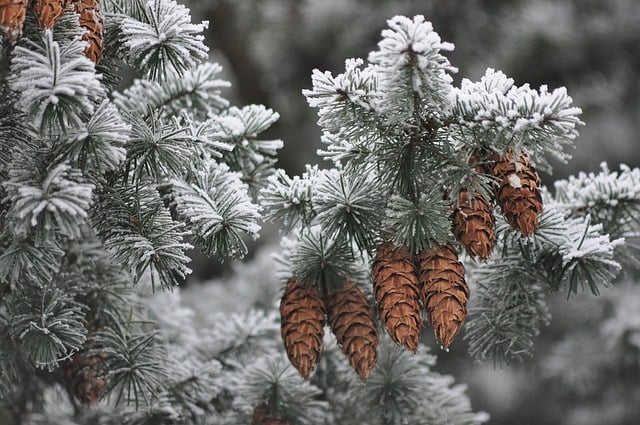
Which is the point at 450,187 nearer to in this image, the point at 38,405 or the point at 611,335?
the point at 38,405

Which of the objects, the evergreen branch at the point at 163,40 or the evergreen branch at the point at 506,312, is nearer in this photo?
the evergreen branch at the point at 163,40

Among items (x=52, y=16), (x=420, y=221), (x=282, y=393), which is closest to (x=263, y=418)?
(x=282, y=393)

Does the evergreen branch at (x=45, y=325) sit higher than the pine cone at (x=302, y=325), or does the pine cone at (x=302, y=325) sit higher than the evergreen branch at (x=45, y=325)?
the pine cone at (x=302, y=325)

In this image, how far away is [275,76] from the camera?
3.06 meters

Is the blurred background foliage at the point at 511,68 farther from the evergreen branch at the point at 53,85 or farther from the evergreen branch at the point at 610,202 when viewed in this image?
the evergreen branch at the point at 53,85

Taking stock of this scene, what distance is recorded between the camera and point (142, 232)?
107 cm

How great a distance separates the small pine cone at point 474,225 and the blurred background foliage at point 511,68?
1.37 meters

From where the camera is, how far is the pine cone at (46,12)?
99 centimetres

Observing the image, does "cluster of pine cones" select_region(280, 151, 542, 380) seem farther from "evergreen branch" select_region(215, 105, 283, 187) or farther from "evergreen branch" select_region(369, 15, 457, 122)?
"evergreen branch" select_region(215, 105, 283, 187)

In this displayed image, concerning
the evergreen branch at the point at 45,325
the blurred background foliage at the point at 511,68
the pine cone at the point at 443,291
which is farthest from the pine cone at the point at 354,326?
the blurred background foliage at the point at 511,68

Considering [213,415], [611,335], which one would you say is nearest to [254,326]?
[213,415]

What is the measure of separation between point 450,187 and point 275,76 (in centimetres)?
204

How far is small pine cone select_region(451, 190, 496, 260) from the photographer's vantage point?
108cm

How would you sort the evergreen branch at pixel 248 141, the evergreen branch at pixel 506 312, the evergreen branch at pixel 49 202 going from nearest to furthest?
the evergreen branch at pixel 49 202
the evergreen branch at pixel 506 312
the evergreen branch at pixel 248 141
